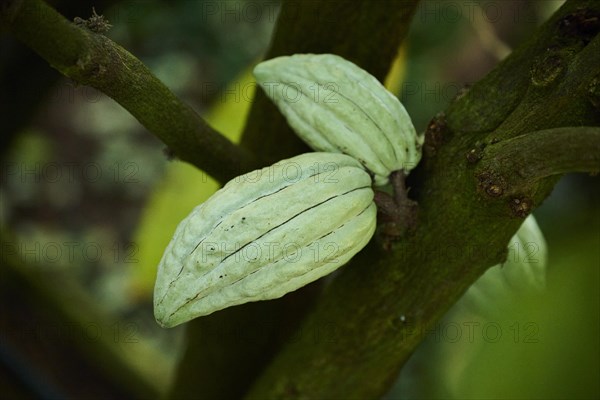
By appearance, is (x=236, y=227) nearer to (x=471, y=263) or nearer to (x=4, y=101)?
(x=471, y=263)

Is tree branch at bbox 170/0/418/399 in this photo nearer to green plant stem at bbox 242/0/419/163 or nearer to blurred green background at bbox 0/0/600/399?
green plant stem at bbox 242/0/419/163

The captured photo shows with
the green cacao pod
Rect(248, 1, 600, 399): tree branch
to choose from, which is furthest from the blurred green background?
the green cacao pod

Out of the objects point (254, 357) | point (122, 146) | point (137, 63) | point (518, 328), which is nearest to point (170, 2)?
point (122, 146)

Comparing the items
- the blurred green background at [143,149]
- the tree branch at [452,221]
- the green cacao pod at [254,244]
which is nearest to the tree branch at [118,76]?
the green cacao pod at [254,244]

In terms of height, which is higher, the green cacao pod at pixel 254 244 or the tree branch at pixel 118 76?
the tree branch at pixel 118 76

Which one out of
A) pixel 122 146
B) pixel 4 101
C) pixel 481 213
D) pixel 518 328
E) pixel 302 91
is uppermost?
pixel 122 146

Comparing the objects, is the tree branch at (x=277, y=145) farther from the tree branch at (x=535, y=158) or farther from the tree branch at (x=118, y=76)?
the tree branch at (x=535, y=158)

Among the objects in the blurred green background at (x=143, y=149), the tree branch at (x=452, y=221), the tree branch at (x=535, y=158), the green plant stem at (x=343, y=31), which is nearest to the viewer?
the tree branch at (x=535, y=158)
